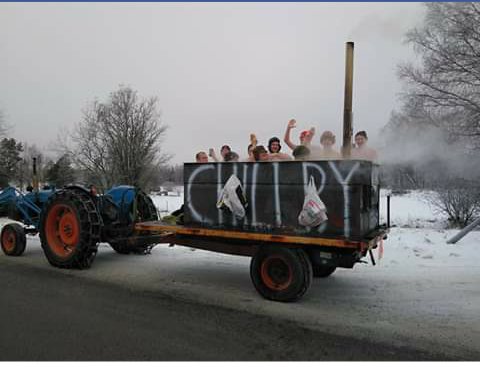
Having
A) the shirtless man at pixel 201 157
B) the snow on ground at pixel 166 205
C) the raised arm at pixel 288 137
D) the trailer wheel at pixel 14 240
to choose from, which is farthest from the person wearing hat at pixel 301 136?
the snow on ground at pixel 166 205

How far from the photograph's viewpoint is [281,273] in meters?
5.04

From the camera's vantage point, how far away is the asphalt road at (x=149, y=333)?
11.6 feet

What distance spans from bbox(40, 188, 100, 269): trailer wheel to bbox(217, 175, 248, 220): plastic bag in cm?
275

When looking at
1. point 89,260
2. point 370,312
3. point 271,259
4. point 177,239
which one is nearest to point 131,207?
point 89,260

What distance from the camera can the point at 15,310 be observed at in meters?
4.71

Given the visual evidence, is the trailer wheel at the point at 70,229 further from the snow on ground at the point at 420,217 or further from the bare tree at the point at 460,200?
the bare tree at the point at 460,200

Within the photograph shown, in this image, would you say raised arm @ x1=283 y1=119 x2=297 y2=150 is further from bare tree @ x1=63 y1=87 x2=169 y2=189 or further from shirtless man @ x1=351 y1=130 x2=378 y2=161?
bare tree @ x1=63 y1=87 x2=169 y2=189

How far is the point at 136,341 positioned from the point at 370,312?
9.12 feet

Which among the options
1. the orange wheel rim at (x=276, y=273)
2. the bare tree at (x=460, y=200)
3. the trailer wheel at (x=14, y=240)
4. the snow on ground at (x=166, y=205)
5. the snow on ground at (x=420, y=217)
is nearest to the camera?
the orange wheel rim at (x=276, y=273)

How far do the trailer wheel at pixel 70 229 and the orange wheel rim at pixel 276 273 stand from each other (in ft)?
10.7

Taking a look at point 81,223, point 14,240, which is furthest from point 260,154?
point 14,240

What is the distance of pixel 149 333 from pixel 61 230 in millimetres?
3978

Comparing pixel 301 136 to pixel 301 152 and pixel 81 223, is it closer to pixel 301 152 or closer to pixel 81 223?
pixel 301 152

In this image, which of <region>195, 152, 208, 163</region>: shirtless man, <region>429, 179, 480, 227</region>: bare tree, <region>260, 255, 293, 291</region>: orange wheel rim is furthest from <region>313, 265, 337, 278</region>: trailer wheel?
<region>429, 179, 480, 227</region>: bare tree
